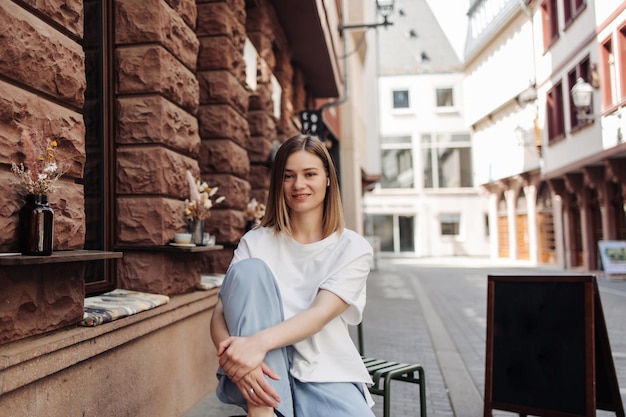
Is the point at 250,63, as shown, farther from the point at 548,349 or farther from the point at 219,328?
the point at 219,328

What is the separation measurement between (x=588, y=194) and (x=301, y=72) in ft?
40.8

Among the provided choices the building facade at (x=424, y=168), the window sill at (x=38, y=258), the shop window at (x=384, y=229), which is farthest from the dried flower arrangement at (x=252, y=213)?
the shop window at (x=384, y=229)

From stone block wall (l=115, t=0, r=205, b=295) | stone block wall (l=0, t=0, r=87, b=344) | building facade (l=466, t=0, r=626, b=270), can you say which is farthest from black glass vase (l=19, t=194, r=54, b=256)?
building facade (l=466, t=0, r=626, b=270)

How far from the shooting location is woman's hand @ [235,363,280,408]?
1.75 metres

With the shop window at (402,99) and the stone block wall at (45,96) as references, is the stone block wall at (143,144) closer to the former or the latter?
the stone block wall at (45,96)

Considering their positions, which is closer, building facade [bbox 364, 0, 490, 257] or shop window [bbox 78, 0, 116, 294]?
shop window [bbox 78, 0, 116, 294]

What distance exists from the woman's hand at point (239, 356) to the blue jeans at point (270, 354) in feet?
0.19

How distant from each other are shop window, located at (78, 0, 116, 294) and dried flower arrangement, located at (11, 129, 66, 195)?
3.59ft

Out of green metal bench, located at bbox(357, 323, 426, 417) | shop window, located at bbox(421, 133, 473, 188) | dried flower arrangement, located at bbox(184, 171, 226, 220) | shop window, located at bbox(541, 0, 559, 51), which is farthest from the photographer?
shop window, located at bbox(421, 133, 473, 188)

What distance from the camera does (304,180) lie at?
85.7 inches

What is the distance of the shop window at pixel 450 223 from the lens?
35062mm

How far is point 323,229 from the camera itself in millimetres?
2248

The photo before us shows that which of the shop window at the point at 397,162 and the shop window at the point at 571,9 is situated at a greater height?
the shop window at the point at 571,9

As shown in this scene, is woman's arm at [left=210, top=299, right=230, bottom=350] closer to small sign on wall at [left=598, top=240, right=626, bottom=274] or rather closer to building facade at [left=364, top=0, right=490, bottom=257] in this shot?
small sign on wall at [left=598, top=240, right=626, bottom=274]
